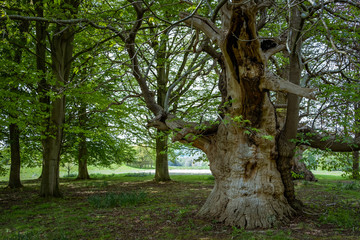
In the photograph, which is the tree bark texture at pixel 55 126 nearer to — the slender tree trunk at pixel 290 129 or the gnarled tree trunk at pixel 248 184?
the gnarled tree trunk at pixel 248 184

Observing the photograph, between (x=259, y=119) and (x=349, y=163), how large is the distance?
198 cm

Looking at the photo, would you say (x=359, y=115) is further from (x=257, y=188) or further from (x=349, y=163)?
(x=257, y=188)

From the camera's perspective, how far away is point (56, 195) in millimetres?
9070

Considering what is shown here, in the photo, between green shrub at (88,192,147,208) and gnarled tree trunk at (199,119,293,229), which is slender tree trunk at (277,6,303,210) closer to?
gnarled tree trunk at (199,119,293,229)

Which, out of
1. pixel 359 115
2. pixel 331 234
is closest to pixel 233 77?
pixel 359 115

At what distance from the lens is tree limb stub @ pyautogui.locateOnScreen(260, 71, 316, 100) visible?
13.4ft

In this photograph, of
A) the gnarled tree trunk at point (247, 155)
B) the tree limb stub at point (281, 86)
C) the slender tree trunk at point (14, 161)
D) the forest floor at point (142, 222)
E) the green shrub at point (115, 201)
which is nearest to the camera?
the tree limb stub at point (281, 86)

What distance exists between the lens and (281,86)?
4633 millimetres

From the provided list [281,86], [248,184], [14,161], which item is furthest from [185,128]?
[14,161]

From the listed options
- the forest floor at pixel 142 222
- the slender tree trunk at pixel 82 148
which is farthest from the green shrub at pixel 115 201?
the slender tree trunk at pixel 82 148

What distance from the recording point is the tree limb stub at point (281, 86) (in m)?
4.08

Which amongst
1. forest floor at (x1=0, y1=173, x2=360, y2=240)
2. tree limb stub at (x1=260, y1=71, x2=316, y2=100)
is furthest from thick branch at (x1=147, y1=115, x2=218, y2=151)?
forest floor at (x1=0, y1=173, x2=360, y2=240)

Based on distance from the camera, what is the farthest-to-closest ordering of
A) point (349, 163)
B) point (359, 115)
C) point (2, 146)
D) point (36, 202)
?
point (2, 146), point (36, 202), point (359, 115), point (349, 163)

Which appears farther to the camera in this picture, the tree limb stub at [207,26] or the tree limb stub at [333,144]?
the tree limb stub at [333,144]
